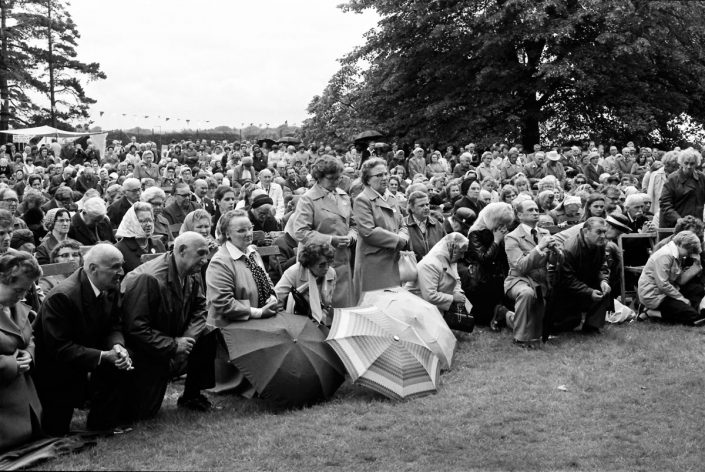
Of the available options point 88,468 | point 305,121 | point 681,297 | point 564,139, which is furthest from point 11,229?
point 305,121

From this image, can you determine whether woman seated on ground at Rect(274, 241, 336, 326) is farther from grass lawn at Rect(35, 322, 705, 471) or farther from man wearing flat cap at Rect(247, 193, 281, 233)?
man wearing flat cap at Rect(247, 193, 281, 233)

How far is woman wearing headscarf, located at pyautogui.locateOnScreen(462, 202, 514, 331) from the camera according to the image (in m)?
8.94

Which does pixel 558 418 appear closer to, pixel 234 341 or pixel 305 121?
pixel 234 341

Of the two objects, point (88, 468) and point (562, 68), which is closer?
point (88, 468)

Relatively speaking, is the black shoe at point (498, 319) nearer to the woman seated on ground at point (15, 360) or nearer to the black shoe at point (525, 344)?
the black shoe at point (525, 344)

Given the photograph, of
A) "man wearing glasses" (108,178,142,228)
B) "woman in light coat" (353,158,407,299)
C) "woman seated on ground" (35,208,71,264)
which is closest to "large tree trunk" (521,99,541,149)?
"man wearing glasses" (108,178,142,228)

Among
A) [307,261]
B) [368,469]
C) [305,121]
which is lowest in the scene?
[368,469]

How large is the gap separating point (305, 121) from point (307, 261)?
28.3m

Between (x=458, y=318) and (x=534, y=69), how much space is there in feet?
72.6

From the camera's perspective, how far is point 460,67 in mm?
29594

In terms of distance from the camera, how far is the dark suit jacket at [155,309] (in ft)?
20.0

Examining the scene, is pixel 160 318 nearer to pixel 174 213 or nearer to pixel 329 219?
pixel 329 219

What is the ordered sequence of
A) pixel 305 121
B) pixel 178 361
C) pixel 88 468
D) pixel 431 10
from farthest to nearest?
pixel 305 121 → pixel 431 10 → pixel 178 361 → pixel 88 468

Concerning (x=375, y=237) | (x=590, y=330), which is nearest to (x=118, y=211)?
(x=375, y=237)
